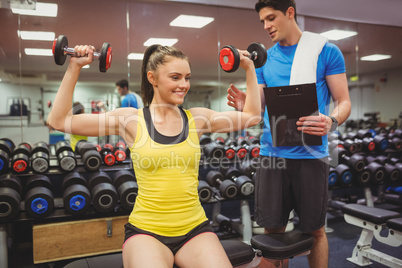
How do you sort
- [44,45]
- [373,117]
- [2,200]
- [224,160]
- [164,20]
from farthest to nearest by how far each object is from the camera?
[373,117], [164,20], [44,45], [224,160], [2,200]

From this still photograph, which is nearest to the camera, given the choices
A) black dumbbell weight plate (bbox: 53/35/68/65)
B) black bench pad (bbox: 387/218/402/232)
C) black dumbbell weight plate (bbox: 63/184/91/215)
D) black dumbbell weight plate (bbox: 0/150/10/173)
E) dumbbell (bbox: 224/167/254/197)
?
black dumbbell weight plate (bbox: 53/35/68/65)

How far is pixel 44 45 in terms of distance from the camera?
3887 mm

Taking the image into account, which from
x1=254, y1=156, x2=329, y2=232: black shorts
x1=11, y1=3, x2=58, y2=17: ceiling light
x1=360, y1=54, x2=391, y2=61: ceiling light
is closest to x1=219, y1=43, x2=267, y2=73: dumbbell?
x1=254, y1=156, x2=329, y2=232: black shorts

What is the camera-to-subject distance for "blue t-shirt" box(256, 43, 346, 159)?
1629mm

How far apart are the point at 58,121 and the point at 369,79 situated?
613 centimetres

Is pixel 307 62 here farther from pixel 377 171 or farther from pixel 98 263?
pixel 377 171

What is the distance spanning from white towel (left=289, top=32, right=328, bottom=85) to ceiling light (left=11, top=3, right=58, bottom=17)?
3.36 m

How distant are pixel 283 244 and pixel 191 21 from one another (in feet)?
12.2

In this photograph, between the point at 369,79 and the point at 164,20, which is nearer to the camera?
the point at 164,20

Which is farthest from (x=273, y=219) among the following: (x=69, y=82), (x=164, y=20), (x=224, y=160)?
(x=164, y=20)

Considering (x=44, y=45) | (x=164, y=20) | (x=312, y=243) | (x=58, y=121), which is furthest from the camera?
(x=164, y=20)

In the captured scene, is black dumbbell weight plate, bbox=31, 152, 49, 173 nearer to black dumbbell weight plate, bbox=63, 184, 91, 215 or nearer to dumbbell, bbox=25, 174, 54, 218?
dumbbell, bbox=25, 174, 54, 218

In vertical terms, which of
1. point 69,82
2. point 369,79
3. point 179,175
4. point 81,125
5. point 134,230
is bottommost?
point 134,230

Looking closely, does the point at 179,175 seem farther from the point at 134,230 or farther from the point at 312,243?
the point at 312,243
